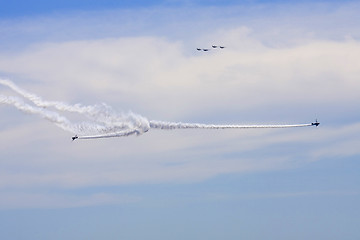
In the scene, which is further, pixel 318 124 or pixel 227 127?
pixel 318 124

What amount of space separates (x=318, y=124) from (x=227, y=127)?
2657 inches

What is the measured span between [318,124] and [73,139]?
498 ft

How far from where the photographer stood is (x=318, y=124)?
468 ft

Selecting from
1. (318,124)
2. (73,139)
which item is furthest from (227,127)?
(73,139)

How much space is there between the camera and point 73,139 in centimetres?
11812

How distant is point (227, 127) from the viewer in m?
123

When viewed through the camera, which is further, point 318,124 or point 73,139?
point 318,124

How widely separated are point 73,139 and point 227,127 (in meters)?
85.5

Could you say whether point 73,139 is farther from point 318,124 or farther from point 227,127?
point 318,124

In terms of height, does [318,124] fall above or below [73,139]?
above
